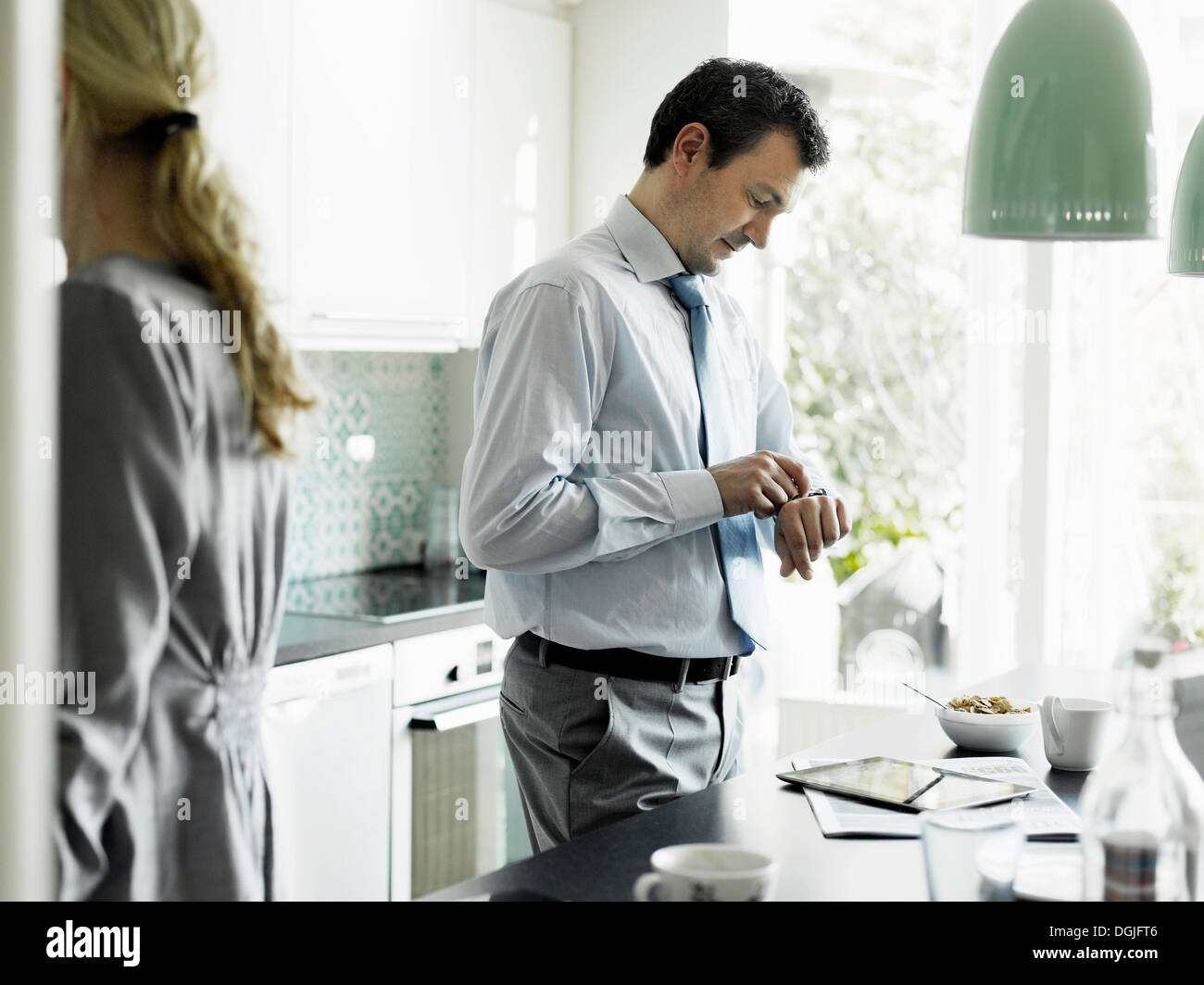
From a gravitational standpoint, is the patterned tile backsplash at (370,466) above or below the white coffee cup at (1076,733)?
above

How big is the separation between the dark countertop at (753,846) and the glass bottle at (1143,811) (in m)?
0.19

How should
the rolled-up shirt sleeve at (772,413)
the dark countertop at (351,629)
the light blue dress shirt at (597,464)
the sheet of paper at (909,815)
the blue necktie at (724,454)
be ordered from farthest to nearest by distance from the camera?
the dark countertop at (351,629), the rolled-up shirt sleeve at (772,413), the blue necktie at (724,454), the light blue dress shirt at (597,464), the sheet of paper at (909,815)

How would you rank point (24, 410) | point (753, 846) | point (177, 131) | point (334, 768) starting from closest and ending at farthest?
point (24, 410) → point (177, 131) → point (753, 846) → point (334, 768)

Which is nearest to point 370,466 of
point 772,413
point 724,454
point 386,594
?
point 386,594

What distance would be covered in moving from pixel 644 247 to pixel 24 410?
146cm

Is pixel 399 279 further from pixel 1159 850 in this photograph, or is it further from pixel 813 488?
pixel 1159 850

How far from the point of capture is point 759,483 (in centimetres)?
160

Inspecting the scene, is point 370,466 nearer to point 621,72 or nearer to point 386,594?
point 386,594

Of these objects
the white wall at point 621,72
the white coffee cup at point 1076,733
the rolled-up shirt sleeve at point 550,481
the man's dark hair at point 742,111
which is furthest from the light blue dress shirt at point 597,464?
the white wall at point 621,72

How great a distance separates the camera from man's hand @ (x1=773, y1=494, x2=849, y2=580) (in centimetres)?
161

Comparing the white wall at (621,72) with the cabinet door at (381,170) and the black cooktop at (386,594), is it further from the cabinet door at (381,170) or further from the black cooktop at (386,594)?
the black cooktop at (386,594)

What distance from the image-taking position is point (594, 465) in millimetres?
1667

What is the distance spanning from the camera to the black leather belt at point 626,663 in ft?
5.38
